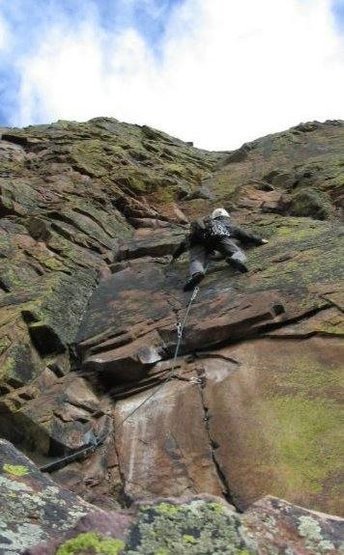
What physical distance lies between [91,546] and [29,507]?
1141mm

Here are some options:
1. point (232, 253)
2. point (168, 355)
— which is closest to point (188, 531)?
point (168, 355)

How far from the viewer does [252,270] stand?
1280cm

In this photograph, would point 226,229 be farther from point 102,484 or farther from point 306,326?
point 102,484

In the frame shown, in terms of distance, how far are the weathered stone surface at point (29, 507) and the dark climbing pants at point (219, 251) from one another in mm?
8350

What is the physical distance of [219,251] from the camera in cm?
1437

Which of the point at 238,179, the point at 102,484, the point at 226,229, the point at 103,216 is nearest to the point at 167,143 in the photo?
the point at 238,179

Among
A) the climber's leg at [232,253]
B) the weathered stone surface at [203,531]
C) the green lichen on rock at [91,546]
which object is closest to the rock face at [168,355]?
the climber's leg at [232,253]

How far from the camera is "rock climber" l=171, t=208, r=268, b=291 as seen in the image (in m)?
13.6

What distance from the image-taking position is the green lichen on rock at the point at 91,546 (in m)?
3.49

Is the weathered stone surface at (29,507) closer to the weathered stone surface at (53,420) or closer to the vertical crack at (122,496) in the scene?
the vertical crack at (122,496)

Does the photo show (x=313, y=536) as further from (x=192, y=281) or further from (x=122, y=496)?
(x=192, y=281)

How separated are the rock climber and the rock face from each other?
36cm

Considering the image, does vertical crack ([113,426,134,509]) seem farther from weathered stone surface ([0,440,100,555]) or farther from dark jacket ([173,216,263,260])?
dark jacket ([173,216,263,260])

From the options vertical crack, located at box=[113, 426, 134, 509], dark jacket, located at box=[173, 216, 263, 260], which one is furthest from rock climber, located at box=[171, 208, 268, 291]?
vertical crack, located at box=[113, 426, 134, 509]
